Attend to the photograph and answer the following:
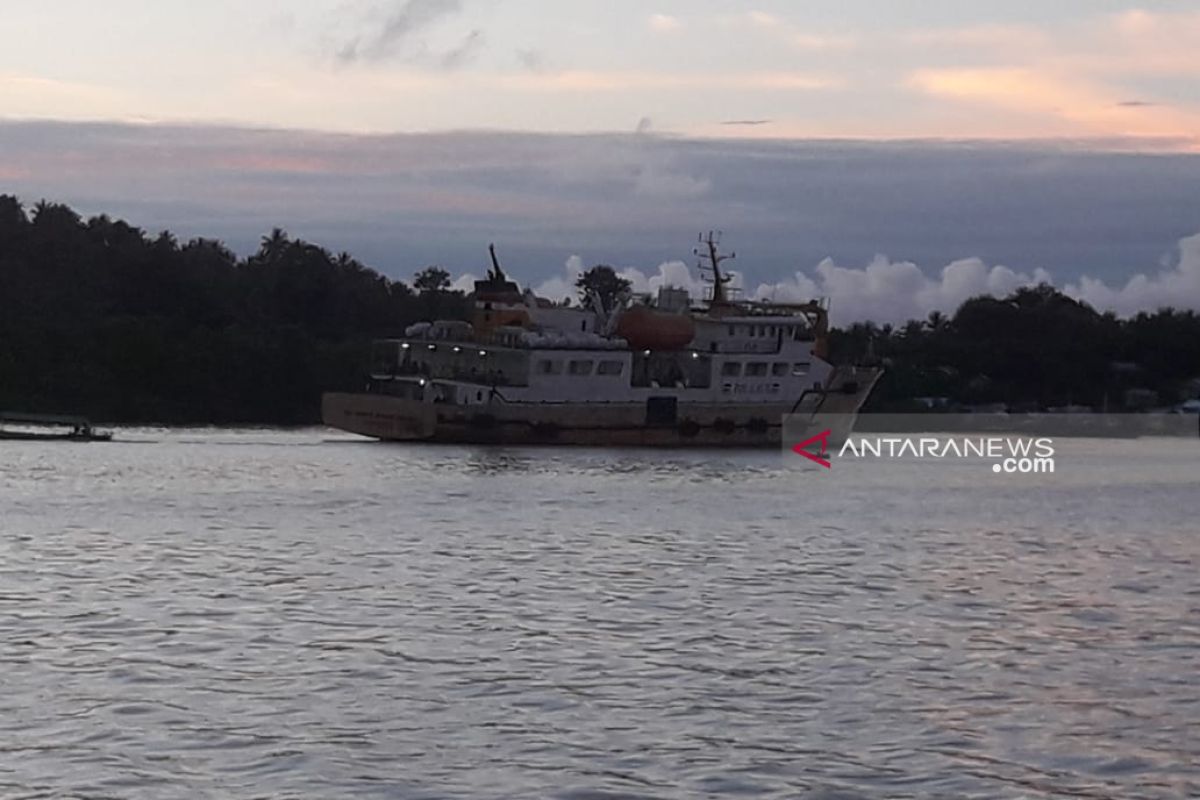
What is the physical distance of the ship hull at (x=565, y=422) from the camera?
201ft

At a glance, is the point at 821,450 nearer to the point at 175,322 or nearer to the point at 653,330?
the point at 653,330

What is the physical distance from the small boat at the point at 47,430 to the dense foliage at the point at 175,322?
9283 millimetres

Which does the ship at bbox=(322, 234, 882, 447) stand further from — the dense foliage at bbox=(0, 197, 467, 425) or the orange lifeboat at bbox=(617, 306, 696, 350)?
the dense foliage at bbox=(0, 197, 467, 425)

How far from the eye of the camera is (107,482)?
43.9 meters

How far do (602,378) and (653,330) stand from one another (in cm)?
272

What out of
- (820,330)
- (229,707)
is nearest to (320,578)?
(229,707)

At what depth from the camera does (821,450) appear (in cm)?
6875

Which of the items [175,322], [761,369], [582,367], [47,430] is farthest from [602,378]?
[175,322]

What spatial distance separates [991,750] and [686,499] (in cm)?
2945

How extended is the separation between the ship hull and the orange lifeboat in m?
2.09

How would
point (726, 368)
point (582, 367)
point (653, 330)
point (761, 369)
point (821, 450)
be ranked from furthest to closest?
point (821, 450) → point (761, 369) → point (726, 368) → point (653, 330) → point (582, 367)

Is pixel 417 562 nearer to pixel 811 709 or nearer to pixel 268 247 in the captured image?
pixel 811 709

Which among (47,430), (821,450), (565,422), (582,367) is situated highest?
(582,367)

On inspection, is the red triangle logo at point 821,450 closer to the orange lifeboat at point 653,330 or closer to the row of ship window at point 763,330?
the row of ship window at point 763,330
